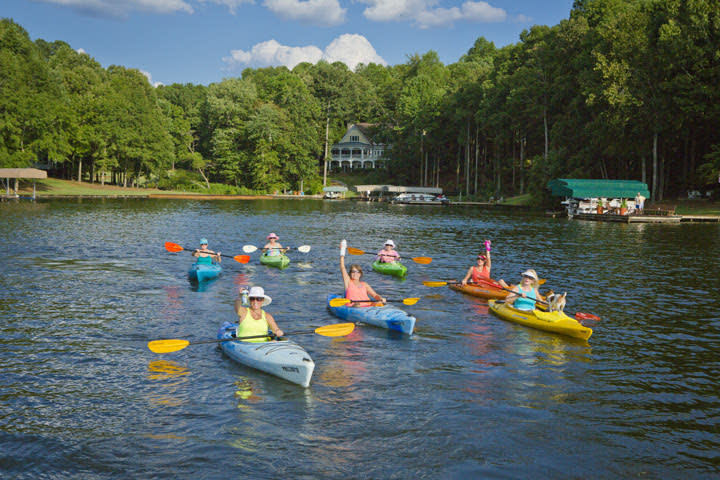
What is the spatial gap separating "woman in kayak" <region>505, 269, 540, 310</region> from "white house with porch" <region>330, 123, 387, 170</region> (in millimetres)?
110438

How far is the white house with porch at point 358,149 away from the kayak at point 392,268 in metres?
103

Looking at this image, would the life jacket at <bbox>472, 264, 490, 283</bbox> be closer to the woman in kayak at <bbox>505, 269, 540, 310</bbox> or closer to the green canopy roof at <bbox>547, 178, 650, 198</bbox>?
the woman in kayak at <bbox>505, 269, 540, 310</bbox>

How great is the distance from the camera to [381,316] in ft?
52.2

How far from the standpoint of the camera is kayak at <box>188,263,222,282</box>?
2284cm

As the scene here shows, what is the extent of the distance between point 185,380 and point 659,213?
52571 mm

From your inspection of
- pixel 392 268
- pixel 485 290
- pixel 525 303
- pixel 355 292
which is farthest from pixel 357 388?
pixel 392 268

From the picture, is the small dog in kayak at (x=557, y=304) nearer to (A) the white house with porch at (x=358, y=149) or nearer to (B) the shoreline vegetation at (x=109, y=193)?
(B) the shoreline vegetation at (x=109, y=193)

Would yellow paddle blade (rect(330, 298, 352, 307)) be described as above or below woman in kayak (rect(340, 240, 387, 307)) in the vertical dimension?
below

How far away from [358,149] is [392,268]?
108864mm

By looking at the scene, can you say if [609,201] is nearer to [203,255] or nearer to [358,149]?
[203,255]

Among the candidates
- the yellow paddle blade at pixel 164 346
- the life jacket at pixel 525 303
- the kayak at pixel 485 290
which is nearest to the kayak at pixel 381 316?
the life jacket at pixel 525 303

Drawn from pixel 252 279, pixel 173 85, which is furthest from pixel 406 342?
pixel 173 85

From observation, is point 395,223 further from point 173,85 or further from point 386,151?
point 173,85

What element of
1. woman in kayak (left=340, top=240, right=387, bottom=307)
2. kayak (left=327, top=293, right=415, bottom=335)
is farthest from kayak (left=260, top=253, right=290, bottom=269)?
woman in kayak (left=340, top=240, right=387, bottom=307)
